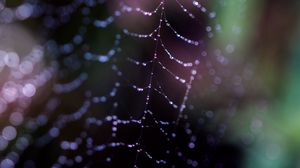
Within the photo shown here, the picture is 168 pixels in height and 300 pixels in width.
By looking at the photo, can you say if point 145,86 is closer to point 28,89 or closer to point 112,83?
point 112,83

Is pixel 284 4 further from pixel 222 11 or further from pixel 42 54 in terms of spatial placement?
pixel 42 54

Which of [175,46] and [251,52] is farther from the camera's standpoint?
[251,52]

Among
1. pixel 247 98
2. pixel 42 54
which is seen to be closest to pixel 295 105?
pixel 247 98

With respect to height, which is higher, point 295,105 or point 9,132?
point 295,105

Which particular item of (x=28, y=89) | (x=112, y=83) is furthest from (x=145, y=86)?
(x=28, y=89)

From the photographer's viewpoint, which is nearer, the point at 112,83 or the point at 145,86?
the point at 145,86
